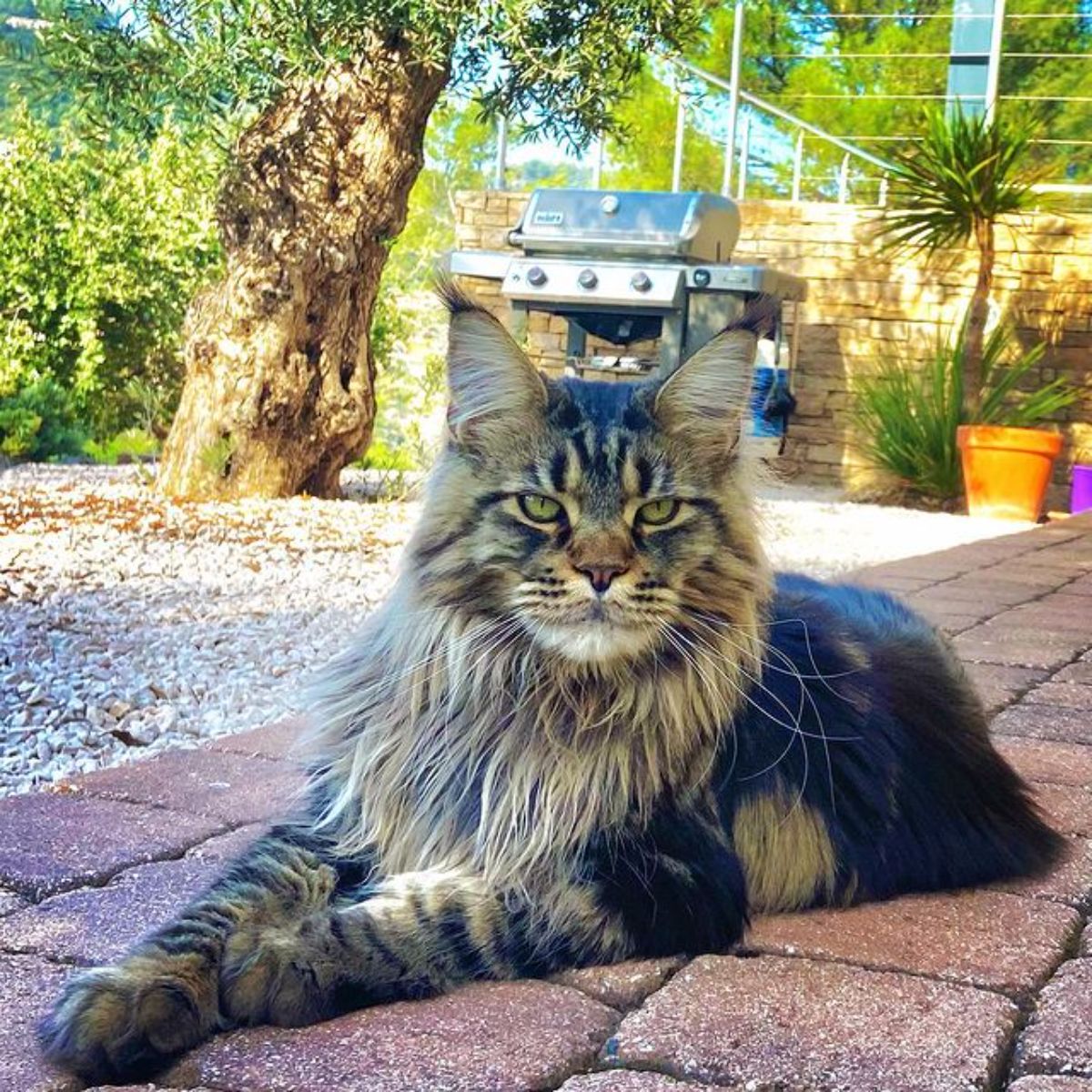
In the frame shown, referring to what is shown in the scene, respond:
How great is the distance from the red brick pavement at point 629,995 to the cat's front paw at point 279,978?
3cm

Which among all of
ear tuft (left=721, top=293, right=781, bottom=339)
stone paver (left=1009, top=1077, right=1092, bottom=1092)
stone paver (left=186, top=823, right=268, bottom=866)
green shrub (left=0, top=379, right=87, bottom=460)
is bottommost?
stone paver (left=186, top=823, right=268, bottom=866)

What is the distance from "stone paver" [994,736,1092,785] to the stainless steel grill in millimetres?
5630

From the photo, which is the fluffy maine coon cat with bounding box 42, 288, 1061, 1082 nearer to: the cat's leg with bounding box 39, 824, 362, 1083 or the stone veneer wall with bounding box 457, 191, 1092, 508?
the cat's leg with bounding box 39, 824, 362, 1083

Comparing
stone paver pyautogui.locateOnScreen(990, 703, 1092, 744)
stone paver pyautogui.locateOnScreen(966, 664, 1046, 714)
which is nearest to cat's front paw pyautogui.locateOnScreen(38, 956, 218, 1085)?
stone paver pyautogui.locateOnScreen(990, 703, 1092, 744)

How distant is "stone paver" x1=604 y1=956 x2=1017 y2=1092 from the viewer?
5.09 ft

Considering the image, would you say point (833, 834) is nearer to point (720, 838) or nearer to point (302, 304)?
point (720, 838)

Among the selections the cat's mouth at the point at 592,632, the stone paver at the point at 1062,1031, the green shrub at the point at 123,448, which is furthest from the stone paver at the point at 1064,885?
the green shrub at the point at 123,448

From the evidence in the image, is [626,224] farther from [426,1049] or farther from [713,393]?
[426,1049]

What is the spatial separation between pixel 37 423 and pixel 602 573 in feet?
27.6

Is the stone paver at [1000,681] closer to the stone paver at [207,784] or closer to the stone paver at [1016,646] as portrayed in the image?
the stone paver at [1016,646]

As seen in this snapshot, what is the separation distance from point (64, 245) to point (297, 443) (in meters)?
3.91

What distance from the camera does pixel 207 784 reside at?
2658mm

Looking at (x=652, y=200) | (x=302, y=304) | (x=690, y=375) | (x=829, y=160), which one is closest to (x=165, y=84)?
(x=302, y=304)

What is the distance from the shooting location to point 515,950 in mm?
1813
